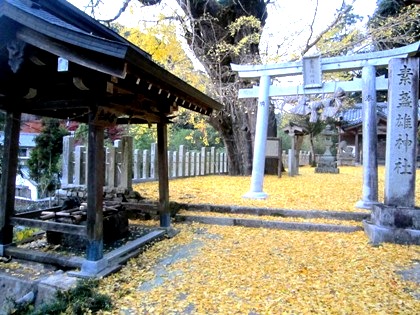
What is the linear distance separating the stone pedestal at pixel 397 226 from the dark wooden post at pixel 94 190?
3.94 meters

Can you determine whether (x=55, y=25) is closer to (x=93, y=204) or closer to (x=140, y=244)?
(x=93, y=204)

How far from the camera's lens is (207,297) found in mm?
2996

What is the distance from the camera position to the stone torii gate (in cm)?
623

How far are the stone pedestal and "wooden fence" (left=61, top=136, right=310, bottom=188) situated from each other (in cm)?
483

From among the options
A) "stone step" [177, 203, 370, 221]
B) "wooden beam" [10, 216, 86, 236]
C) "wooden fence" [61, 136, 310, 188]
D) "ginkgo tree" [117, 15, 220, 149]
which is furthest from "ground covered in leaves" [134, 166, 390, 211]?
"wooden beam" [10, 216, 86, 236]

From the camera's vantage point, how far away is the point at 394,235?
4484 millimetres

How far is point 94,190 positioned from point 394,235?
425cm

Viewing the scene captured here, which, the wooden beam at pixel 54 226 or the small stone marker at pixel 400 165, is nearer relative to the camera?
the wooden beam at pixel 54 226

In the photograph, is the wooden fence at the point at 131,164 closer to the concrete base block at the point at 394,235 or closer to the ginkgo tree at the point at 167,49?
the ginkgo tree at the point at 167,49

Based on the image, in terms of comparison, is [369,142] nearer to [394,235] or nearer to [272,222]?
[394,235]

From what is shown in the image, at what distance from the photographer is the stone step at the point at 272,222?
5273mm

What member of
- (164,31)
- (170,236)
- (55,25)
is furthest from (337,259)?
(164,31)

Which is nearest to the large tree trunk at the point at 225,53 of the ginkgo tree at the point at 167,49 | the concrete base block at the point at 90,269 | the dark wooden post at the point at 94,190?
the ginkgo tree at the point at 167,49

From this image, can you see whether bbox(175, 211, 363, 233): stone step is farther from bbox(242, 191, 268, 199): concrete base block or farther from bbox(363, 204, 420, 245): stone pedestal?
bbox(242, 191, 268, 199): concrete base block
